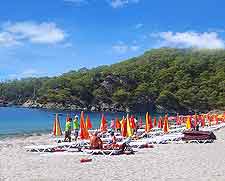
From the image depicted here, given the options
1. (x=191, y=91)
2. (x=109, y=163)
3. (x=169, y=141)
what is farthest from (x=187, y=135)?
(x=191, y=91)

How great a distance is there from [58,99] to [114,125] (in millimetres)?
128153

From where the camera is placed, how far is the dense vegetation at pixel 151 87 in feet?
452

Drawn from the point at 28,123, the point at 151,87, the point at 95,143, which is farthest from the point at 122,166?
the point at 151,87

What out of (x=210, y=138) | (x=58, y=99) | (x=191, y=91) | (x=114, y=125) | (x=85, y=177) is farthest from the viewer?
(x=58, y=99)

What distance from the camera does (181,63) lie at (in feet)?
554

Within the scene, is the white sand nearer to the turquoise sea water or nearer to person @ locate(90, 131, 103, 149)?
person @ locate(90, 131, 103, 149)

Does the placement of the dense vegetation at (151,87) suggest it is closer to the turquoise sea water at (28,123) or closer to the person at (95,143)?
the turquoise sea water at (28,123)

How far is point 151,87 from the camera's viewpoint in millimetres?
152875

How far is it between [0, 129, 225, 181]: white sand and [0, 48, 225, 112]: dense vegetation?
110 metres

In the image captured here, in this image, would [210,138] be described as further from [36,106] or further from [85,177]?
[36,106]

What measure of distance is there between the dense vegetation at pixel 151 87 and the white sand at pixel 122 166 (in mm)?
109530

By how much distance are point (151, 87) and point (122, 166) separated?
445ft

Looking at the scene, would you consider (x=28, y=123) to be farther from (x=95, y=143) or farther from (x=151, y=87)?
(x=151, y=87)

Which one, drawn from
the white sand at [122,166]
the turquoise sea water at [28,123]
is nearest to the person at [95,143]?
the white sand at [122,166]
